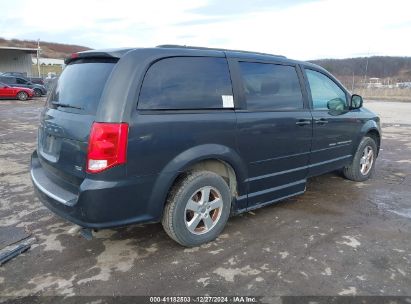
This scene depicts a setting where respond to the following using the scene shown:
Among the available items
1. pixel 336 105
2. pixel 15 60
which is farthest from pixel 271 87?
pixel 15 60

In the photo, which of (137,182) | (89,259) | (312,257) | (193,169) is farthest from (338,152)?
(89,259)

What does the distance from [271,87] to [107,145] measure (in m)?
1.97

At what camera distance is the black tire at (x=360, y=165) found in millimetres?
5645

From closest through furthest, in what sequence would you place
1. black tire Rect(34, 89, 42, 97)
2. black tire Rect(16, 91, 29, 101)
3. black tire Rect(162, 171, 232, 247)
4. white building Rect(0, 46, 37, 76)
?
black tire Rect(162, 171, 232, 247) → black tire Rect(16, 91, 29, 101) → black tire Rect(34, 89, 42, 97) → white building Rect(0, 46, 37, 76)

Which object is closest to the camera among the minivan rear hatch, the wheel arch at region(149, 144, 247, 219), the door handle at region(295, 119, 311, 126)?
the minivan rear hatch

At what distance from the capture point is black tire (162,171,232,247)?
11.0ft

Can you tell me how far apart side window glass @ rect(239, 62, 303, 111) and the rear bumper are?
54.9 inches

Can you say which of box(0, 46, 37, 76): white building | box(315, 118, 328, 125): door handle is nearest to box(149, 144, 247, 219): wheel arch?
box(315, 118, 328, 125): door handle

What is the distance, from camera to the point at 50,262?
10.8 feet

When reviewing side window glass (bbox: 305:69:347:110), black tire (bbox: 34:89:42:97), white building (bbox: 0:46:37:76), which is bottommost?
black tire (bbox: 34:89:42:97)

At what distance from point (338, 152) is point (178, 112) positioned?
109 inches

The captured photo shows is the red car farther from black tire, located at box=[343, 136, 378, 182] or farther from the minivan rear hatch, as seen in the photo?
black tire, located at box=[343, 136, 378, 182]

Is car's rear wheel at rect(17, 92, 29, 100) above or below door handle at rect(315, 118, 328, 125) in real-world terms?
below

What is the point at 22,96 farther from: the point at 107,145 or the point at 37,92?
the point at 107,145
